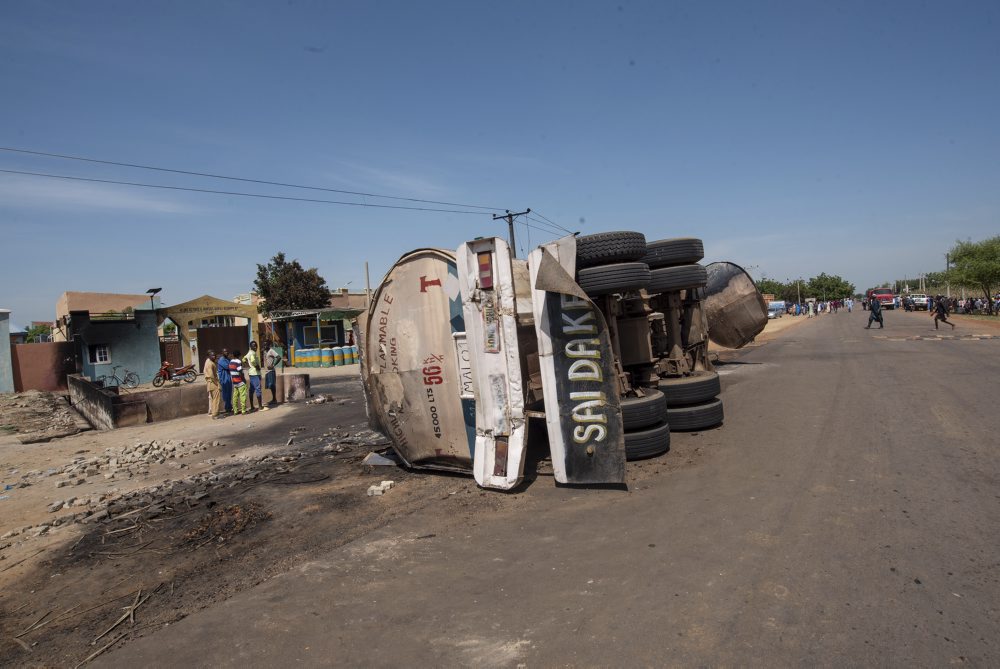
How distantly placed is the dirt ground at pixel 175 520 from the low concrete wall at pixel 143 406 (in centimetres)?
288

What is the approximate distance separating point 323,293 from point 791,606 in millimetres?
45991

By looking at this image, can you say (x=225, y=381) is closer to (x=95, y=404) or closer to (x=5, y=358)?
(x=95, y=404)

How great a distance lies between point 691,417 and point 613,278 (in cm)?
265

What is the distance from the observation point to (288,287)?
146 ft

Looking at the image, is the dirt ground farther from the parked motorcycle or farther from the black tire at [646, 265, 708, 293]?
the parked motorcycle

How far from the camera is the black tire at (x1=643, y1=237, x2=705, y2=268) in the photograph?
8.77 meters

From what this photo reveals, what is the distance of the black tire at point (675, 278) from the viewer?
8.76 metres

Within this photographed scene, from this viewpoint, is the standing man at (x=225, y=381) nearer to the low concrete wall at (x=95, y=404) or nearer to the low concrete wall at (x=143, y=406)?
the low concrete wall at (x=143, y=406)

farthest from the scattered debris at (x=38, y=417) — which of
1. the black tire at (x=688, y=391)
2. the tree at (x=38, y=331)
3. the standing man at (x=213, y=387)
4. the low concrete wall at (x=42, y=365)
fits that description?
the tree at (x=38, y=331)

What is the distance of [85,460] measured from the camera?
9531 mm

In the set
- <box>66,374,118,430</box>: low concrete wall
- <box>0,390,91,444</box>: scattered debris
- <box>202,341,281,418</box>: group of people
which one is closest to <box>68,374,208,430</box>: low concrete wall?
<box>66,374,118,430</box>: low concrete wall

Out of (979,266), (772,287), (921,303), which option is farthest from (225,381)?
(772,287)

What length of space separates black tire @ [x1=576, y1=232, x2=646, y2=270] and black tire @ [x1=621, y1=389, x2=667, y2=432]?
1.73 m

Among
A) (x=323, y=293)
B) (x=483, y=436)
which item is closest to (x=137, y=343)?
(x=323, y=293)
